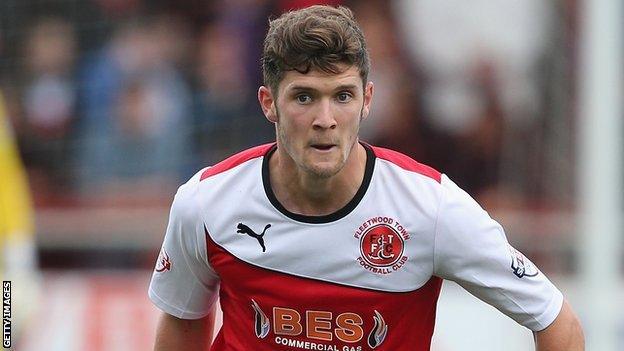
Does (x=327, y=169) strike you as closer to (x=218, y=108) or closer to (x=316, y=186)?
(x=316, y=186)

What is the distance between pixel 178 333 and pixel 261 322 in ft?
1.49

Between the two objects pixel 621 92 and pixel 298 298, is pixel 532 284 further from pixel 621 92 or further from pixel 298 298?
pixel 621 92

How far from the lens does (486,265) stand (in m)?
4.63

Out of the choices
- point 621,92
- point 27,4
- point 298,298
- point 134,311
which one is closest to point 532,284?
point 298,298

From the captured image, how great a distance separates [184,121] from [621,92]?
3.11m

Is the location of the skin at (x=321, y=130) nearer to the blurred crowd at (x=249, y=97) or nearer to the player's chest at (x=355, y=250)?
the player's chest at (x=355, y=250)

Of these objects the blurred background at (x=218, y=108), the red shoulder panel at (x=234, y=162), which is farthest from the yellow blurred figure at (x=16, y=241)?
the red shoulder panel at (x=234, y=162)

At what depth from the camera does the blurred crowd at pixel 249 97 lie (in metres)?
10.0

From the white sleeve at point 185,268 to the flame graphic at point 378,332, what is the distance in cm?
59

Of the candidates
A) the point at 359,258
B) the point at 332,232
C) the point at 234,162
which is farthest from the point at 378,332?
the point at 234,162

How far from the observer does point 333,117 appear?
4500mm
